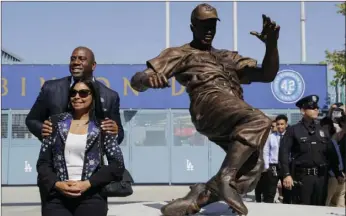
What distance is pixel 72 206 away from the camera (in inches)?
110

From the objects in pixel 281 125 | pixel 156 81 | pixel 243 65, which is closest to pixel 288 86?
pixel 281 125

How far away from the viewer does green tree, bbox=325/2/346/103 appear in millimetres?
19625

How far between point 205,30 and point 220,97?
622 millimetres

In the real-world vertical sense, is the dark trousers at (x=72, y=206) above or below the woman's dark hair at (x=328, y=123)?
below

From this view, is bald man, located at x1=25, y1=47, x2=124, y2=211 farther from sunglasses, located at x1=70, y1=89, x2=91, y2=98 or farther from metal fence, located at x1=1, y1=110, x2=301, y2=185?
metal fence, located at x1=1, y1=110, x2=301, y2=185

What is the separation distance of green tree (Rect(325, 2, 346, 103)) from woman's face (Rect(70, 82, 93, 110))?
57.1ft

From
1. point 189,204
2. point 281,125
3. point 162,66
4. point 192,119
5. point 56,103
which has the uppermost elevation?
point 162,66

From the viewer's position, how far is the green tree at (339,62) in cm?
1962

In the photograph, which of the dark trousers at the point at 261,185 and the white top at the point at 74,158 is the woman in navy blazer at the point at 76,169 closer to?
the white top at the point at 74,158

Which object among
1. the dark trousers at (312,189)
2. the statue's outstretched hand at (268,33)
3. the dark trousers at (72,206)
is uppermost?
the statue's outstretched hand at (268,33)

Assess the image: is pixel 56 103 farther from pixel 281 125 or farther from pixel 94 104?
pixel 281 125

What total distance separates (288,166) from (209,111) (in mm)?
1993

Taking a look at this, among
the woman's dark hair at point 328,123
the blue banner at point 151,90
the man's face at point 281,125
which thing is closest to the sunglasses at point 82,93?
the woman's dark hair at point 328,123

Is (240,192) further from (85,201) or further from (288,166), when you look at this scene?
(288,166)
